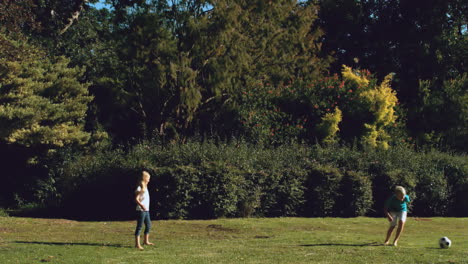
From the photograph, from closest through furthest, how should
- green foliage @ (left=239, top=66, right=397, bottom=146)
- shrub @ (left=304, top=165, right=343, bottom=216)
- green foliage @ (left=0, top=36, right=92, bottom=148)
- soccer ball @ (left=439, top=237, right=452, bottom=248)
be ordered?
soccer ball @ (left=439, top=237, right=452, bottom=248), shrub @ (left=304, top=165, right=343, bottom=216), green foliage @ (left=0, top=36, right=92, bottom=148), green foliage @ (left=239, top=66, right=397, bottom=146)

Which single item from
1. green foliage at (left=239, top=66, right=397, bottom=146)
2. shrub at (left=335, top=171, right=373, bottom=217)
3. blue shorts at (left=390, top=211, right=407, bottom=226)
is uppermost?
green foliage at (left=239, top=66, right=397, bottom=146)

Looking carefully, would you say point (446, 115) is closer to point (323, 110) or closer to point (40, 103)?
point (323, 110)

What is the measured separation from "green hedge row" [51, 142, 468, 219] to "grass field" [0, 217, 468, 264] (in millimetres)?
1009

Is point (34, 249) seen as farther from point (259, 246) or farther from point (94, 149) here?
point (94, 149)

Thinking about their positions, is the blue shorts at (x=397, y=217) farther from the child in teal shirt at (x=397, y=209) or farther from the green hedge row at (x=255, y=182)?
the green hedge row at (x=255, y=182)

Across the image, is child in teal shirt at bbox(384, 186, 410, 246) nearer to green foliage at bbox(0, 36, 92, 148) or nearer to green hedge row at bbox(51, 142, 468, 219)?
green hedge row at bbox(51, 142, 468, 219)

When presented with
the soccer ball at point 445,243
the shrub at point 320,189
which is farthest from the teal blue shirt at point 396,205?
the shrub at point 320,189

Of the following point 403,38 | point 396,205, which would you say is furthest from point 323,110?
point 396,205

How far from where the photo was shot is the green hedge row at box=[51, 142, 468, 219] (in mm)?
18234

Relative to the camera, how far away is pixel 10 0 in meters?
18.4

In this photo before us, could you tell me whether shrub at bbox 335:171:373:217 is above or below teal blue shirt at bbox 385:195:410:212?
below

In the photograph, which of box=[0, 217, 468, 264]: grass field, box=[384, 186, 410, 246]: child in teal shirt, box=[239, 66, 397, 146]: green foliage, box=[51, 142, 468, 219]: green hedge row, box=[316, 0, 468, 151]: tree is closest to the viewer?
box=[0, 217, 468, 264]: grass field

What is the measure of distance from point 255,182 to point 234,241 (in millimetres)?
5782

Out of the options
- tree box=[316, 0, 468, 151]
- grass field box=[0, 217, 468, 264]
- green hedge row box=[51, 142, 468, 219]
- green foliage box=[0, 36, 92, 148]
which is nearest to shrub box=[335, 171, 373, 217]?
green hedge row box=[51, 142, 468, 219]
